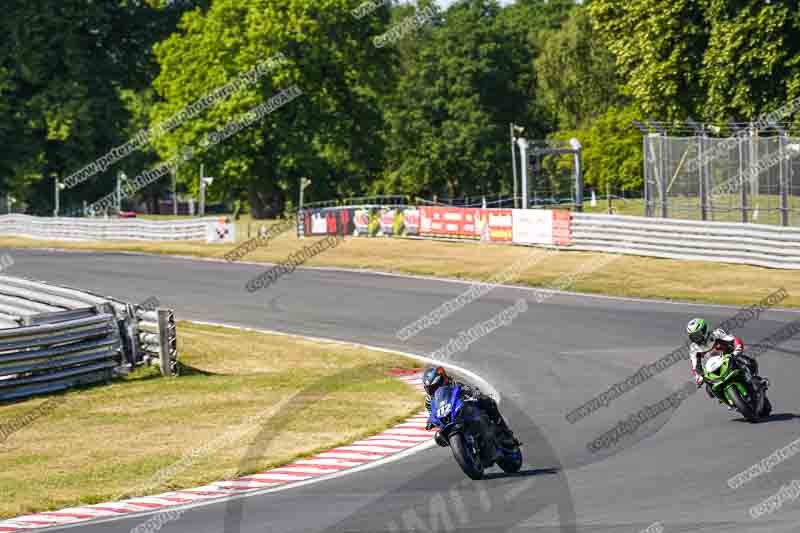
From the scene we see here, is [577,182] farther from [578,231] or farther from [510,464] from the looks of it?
[510,464]

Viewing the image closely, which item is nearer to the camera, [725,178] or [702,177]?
[725,178]

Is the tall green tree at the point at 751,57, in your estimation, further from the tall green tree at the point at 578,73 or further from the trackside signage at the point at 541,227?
the tall green tree at the point at 578,73

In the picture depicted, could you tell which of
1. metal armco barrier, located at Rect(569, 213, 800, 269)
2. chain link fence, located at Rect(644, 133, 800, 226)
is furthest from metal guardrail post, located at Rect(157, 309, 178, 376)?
metal armco barrier, located at Rect(569, 213, 800, 269)

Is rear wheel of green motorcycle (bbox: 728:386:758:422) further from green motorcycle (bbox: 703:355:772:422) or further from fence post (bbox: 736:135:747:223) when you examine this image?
fence post (bbox: 736:135:747:223)

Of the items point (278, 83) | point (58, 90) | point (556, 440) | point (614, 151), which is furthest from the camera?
point (614, 151)

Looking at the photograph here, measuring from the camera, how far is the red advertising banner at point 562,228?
40.1m

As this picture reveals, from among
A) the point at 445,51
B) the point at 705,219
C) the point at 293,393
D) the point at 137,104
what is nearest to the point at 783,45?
the point at 705,219

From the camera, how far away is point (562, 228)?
40375mm

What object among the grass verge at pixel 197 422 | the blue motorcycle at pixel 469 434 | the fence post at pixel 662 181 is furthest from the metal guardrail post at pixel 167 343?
the fence post at pixel 662 181

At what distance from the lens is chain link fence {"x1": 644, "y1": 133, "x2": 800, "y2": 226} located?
32.2 m

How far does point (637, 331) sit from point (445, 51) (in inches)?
2780

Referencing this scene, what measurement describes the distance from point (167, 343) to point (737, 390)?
9.62m

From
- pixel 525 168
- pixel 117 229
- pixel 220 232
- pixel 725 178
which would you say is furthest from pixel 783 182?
pixel 117 229

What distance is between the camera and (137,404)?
18.6 m
